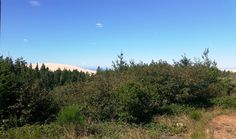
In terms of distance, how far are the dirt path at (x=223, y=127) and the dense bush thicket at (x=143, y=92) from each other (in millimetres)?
2488

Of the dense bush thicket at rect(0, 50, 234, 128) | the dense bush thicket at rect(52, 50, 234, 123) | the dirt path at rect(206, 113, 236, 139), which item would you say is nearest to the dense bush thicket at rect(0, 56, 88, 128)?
the dense bush thicket at rect(0, 50, 234, 128)

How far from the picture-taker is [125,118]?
14633 mm

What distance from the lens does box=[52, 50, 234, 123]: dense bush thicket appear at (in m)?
15.0

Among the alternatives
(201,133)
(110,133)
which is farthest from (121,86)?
(201,133)

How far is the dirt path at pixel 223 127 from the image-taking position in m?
11.9

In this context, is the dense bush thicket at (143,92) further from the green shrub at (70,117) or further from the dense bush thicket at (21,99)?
the green shrub at (70,117)

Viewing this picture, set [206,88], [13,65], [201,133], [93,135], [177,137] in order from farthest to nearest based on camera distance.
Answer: [206,88], [13,65], [177,137], [93,135], [201,133]

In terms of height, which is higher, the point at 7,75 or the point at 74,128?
the point at 7,75

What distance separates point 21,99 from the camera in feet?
42.5

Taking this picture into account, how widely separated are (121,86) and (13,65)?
4424 millimetres

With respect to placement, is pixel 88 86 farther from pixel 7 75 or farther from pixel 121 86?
pixel 7 75

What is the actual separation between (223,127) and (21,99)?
7.11 meters

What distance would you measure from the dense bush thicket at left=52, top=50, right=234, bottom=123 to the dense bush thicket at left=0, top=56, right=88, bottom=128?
1739 mm

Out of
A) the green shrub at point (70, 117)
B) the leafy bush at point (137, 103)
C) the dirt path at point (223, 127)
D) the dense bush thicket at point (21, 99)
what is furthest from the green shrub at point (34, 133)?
the leafy bush at point (137, 103)
